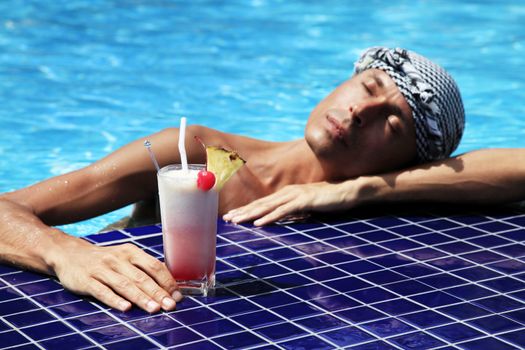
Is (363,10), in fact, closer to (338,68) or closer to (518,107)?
(338,68)

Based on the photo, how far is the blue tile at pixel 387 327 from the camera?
2.91 m

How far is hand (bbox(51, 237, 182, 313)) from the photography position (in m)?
3.01

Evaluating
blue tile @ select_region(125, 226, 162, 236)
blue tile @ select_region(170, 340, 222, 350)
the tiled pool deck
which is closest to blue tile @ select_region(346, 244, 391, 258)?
the tiled pool deck

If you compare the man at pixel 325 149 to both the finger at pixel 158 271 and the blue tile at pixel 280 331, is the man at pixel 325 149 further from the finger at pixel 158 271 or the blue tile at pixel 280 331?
the blue tile at pixel 280 331

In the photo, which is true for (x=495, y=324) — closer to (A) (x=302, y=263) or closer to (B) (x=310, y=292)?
(B) (x=310, y=292)

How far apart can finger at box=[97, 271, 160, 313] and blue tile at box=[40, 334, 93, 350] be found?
0.73 feet

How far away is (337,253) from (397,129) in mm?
873

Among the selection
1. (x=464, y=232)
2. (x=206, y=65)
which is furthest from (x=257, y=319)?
(x=206, y=65)

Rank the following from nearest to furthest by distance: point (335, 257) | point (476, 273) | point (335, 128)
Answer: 1. point (476, 273)
2. point (335, 257)
3. point (335, 128)

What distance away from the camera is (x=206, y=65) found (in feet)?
27.3

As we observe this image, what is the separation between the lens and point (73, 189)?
13.2 feet

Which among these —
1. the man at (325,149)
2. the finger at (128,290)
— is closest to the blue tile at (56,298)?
the finger at (128,290)

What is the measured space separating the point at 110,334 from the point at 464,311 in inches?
42.0

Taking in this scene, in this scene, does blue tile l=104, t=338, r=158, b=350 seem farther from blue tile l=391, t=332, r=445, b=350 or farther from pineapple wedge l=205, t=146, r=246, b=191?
blue tile l=391, t=332, r=445, b=350
